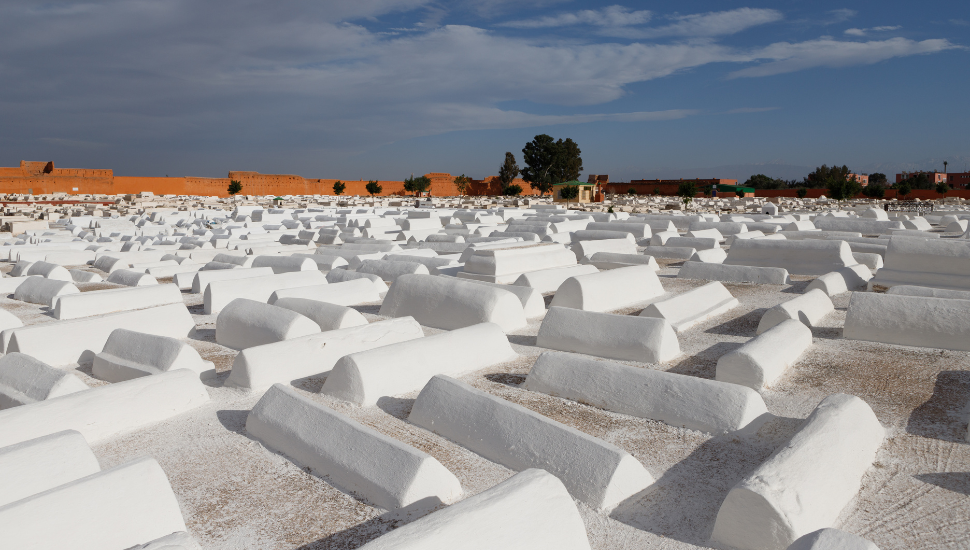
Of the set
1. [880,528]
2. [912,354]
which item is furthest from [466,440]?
[912,354]

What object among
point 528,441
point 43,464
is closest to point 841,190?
point 528,441

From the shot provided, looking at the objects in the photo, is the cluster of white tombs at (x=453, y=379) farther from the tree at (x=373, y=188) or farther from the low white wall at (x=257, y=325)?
the tree at (x=373, y=188)

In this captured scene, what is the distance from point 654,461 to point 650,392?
30.8 inches

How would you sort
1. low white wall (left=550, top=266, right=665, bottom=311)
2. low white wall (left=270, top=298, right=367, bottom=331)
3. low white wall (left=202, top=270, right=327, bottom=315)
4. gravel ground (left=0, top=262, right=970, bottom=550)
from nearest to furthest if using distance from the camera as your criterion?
1. gravel ground (left=0, top=262, right=970, bottom=550)
2. low white wall (left=270, top=298, right=367, bottom=331)
3. low white wall (left=550, top=266, right=665, bottom=311)
4. low white wall (left=202, top=270, right=327, bottom=315)

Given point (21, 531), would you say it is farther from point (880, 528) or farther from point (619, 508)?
point (880, 528)

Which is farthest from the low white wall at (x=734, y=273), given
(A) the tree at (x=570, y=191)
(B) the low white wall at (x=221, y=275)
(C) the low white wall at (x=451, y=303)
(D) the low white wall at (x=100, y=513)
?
(A) the tree at (x=570, y=191)

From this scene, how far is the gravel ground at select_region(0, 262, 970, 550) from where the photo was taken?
3.18 m

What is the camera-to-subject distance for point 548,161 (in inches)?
2827

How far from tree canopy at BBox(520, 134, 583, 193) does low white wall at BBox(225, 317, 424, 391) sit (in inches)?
2584

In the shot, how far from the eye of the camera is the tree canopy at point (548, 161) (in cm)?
7138

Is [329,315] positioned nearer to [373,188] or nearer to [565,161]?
[373,188]

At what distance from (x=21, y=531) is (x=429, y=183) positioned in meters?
62.8

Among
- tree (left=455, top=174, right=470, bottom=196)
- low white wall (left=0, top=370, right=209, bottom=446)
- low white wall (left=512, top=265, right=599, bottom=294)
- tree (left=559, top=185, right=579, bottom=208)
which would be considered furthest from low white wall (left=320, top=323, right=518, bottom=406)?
tree (left=455, top=174, right=470, bottom=196)

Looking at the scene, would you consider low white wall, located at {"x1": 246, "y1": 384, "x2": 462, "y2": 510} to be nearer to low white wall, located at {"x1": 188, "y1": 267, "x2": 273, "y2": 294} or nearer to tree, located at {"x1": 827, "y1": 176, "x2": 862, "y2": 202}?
low white wall, located at {"x1": 188, "y1": 267, "x2": 273, "y2": 294}
